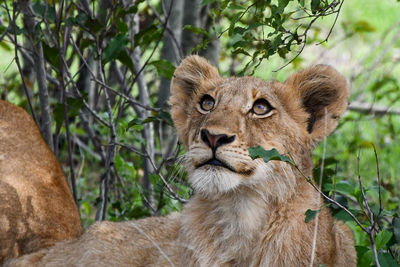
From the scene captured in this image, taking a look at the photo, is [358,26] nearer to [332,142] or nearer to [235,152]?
[332,142]

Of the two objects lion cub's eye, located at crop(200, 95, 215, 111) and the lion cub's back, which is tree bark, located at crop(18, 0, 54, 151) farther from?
lion cub's eye, located at crop(200, 95, 215, 111)

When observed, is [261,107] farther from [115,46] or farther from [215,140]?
[115,46]

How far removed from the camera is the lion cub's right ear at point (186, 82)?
3662 millimetres

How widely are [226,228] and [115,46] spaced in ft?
4.86

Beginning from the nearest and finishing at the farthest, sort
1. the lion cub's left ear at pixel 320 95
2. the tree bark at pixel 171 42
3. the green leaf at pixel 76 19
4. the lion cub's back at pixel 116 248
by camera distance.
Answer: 1. the lion cub's left ear at pixel 320 95
2. the lion cub's back at pixel 116 248
3. the green leaf at pixel 76 19
4. the tree bark at pixel 171 42

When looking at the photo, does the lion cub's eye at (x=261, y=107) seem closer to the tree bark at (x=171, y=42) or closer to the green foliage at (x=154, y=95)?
the green foliage at (x=154, y=95)

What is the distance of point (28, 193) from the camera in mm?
3949

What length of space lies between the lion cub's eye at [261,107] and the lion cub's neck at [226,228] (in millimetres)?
411

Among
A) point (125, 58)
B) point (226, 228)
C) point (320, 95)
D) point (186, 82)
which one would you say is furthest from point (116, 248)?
point (320, 95)

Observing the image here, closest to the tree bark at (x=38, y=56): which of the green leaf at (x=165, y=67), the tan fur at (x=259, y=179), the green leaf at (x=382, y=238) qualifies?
the green leaf at (x=165, y=67)

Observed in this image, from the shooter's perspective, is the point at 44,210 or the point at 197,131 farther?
the point at 44,210

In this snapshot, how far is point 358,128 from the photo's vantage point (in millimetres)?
7094

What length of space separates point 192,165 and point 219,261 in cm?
52

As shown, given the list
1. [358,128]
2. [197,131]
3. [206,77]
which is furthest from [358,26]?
[197,131]
